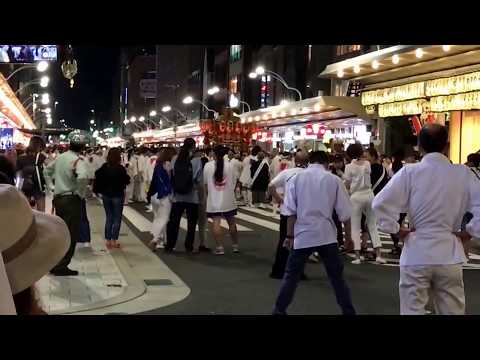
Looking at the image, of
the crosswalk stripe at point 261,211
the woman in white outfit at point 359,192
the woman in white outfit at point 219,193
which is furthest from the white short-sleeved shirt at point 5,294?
the crosswalk stripe at point 261,211

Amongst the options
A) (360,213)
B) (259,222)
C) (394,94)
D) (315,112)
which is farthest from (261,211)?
(360,213)

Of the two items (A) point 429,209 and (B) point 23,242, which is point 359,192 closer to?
(A) point 429,209

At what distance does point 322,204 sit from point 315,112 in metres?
27.6

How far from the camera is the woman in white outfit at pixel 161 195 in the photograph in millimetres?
14469

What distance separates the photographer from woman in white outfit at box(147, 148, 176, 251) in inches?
570

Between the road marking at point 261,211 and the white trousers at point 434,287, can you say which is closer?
the white trousers at point 434,287

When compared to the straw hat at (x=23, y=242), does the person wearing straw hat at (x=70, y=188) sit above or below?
below

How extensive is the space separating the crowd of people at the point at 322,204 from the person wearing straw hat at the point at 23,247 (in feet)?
0.06

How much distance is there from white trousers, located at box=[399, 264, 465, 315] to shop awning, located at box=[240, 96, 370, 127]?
24218 mm

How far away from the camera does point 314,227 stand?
770 centimetres

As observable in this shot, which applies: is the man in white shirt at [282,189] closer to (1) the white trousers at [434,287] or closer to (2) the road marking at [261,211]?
(1) the white trousers at [434,287]
